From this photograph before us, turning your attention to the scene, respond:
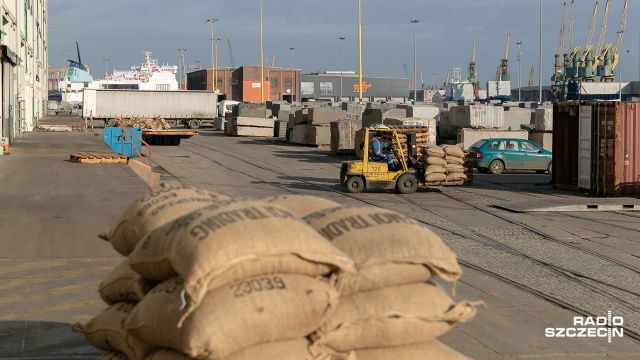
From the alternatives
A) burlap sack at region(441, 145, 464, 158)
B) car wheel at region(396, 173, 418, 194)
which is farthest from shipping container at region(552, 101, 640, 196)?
car wheel at region(396, 173, 418, 194)

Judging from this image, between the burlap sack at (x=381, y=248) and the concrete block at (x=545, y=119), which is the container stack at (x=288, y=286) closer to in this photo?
the burlap sack at (x=381, y=248)

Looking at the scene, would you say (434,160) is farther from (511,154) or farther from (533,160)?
(533,160)

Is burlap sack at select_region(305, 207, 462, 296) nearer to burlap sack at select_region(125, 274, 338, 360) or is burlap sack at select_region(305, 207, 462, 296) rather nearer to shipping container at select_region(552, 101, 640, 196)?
burlap sack at select_region(125, 274, 338, 360)

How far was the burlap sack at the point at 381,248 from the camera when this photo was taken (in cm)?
585

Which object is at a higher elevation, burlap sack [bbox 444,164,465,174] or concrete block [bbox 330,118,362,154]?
concrete block [bbox 330,118,362,154]

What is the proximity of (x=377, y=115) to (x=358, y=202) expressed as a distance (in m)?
19.3

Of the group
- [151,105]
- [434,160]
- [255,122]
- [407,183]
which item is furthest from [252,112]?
[407,183]

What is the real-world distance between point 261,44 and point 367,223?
8675 cm

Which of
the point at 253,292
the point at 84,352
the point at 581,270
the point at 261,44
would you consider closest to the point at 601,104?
the point at 581,270

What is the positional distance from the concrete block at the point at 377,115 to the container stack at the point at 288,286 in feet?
117

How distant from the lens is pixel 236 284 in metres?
5.44

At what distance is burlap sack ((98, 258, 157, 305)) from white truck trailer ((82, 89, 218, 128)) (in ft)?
207

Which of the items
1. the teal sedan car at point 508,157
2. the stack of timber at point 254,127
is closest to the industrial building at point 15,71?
the stack of timber at point 254,127

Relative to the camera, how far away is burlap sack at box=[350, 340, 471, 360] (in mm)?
5984
